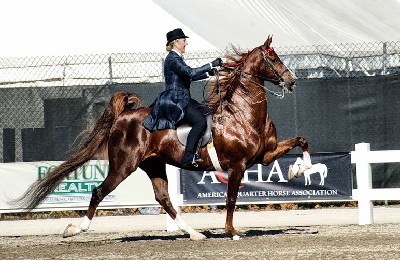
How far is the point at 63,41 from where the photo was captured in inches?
730

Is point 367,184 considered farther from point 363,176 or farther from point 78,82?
point 78,82

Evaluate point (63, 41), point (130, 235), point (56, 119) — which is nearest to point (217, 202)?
point (130, 235)

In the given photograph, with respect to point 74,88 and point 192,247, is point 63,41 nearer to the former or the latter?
point 74,88

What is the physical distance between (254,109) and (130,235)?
2688 millimetres

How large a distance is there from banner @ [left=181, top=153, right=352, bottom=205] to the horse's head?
2.32 m

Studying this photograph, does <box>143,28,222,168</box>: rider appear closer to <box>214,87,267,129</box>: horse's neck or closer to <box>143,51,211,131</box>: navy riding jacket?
<box>143,51,211,131</box>: navy riding jacket

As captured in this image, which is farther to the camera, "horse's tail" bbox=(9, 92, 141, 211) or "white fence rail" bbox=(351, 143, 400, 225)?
"white fence rail" bbox=(351, 143, 400, 225)

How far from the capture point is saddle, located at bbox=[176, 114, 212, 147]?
11477mm

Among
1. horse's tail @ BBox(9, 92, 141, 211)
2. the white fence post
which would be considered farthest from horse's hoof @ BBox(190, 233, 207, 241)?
the white fence post

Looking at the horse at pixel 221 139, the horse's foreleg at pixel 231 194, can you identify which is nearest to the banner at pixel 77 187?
the horse at pixel 221 139

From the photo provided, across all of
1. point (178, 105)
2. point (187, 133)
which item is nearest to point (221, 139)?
point (187, 133)

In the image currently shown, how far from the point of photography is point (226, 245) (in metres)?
10.6

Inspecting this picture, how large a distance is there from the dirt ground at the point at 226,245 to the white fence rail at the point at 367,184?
1.08ft

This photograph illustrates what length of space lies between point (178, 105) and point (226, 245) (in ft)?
6.06
